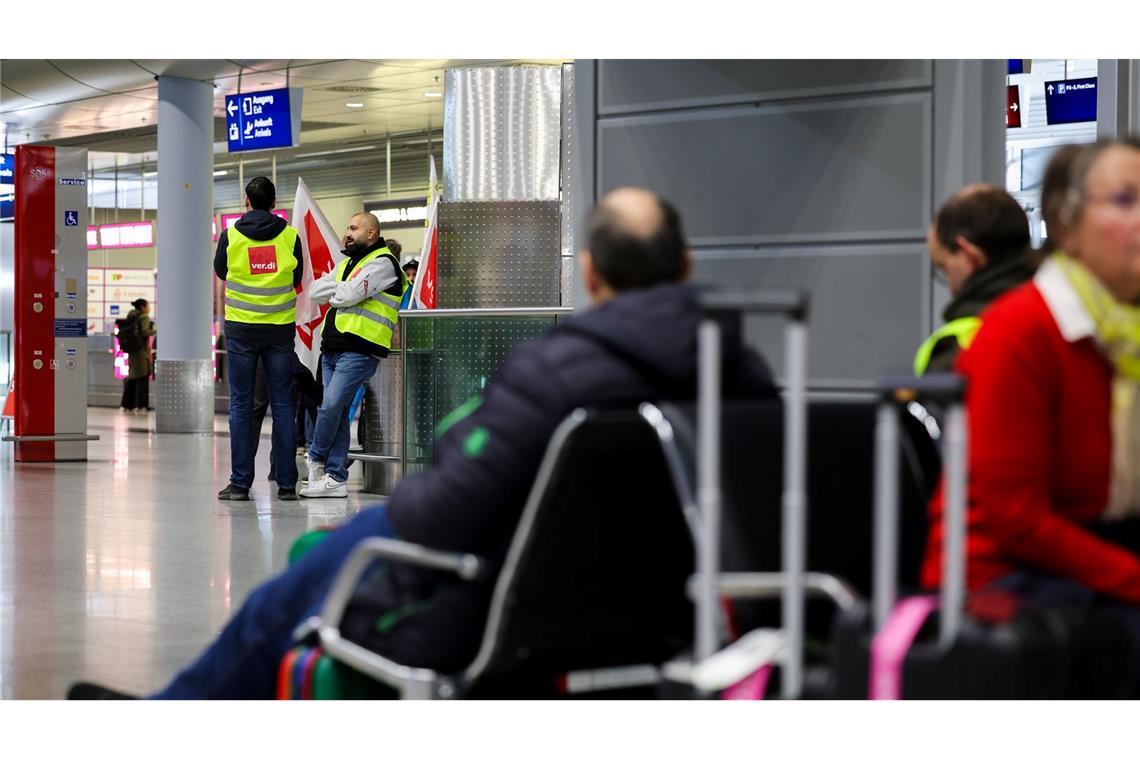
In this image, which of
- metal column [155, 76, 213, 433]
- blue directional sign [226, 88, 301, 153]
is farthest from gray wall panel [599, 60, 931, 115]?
metal column [155, 76, 213, 433]

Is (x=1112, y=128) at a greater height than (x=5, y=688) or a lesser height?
greater

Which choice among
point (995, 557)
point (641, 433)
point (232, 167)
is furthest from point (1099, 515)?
point (232, 167)

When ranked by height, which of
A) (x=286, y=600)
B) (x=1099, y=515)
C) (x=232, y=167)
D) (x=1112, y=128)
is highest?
(x=232, y=167)

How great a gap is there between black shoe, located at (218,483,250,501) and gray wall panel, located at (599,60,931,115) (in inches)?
167

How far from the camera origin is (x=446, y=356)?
8117 millimetres

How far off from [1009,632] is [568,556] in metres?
0.77

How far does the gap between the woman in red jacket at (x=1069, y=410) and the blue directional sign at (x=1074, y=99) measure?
11471 mm

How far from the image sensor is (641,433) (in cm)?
235

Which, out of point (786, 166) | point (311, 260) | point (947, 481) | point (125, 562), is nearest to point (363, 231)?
point (311, 260)

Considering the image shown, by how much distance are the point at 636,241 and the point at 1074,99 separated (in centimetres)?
1160

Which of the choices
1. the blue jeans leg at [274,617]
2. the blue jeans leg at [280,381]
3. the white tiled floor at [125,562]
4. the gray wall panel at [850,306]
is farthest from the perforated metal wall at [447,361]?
the blue jeans leg at [274,617]

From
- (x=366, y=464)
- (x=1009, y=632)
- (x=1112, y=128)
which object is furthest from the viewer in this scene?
(x=366, y=464)

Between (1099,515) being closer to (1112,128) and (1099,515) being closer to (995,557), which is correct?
(995,557)

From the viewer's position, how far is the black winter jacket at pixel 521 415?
238 centimetres
